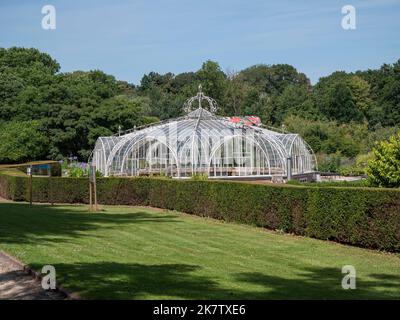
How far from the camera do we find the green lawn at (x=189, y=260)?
9211 millimetres

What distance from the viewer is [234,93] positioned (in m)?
77.8

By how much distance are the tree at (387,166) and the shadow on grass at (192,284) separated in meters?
12.6

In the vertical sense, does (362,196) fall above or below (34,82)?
below

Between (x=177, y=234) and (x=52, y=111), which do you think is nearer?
(x=177, y=234)

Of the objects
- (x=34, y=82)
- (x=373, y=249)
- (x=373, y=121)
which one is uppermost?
(x=34, y=82)

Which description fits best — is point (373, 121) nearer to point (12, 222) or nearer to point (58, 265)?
point (12, 222)

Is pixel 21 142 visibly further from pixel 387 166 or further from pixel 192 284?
pixel 192 284

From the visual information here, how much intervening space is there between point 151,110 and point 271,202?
56.2 meters

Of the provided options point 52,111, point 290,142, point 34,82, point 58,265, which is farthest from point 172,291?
point 34,82

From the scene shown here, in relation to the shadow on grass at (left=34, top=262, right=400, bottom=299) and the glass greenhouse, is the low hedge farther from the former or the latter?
the glass greenhouse

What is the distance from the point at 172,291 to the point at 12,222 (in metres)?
10.4

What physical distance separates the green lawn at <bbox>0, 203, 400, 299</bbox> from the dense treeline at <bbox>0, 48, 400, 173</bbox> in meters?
27.7

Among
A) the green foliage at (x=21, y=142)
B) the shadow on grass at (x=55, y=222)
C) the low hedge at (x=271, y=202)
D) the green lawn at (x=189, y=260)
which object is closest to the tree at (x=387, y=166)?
the low hedge at (x=271, y=202)
